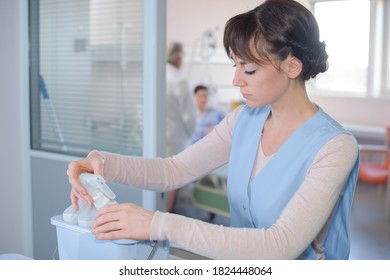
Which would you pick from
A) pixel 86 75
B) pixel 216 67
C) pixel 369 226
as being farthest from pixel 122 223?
pixel 216 67

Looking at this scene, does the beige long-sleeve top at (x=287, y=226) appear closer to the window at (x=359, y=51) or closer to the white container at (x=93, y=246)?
the white container at (x=93, y=246)

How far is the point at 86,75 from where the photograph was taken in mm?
1709

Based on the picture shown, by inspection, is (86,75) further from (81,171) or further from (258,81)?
(258,81)

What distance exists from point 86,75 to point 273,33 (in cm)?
95

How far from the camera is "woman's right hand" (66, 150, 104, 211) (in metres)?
0.94

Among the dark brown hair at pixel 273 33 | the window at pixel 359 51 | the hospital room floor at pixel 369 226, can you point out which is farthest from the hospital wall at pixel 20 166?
the window at pixel 359 51

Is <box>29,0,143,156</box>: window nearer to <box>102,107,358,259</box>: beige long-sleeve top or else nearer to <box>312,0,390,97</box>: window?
<box>102,107,358,259</box>: beige long-sleeve top

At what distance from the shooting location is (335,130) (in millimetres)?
973

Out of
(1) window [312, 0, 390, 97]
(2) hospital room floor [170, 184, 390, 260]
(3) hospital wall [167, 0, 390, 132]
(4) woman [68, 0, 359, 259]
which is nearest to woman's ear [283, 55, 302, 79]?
(4) woman [68, 0, 359, 259]

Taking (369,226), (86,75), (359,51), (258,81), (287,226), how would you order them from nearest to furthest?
(287,226) → (258,81) → (86,75) → (369,226) → (359,51)

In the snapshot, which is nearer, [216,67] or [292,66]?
[292,66]

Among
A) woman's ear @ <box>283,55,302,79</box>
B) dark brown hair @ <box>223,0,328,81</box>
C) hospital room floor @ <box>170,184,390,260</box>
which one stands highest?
dark brown hair @ <box>223,0,328,81</box>

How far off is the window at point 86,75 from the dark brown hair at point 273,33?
665mm

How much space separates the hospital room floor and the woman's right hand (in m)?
2.19
